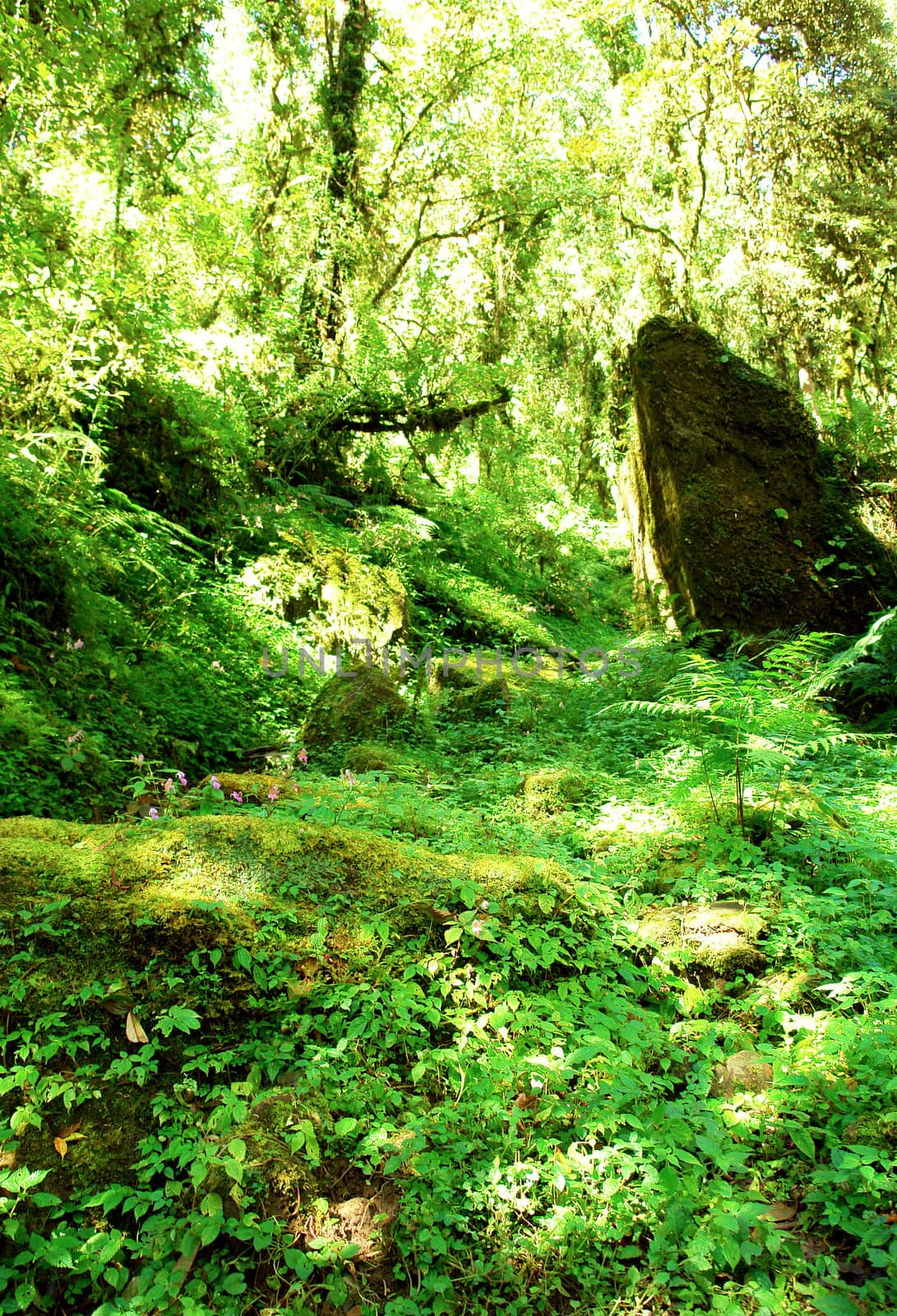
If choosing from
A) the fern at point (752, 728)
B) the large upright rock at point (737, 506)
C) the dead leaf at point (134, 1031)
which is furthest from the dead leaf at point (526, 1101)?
the large upright rock at point (737, 506)

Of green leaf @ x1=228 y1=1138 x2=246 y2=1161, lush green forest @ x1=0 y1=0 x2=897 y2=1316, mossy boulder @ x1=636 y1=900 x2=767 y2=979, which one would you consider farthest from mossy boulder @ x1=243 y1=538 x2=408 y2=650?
green leaf @ x1=228 y1=1138 x2=246 y2=1161

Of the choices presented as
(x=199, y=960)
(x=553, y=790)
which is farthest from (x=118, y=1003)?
(x=553, y=790)

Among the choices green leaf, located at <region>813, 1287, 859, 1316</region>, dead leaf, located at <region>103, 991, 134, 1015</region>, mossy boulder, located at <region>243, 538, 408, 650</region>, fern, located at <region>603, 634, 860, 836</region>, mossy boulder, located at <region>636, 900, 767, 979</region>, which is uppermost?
mossy boulder, located at <region>243, 538, 408, 650</region>

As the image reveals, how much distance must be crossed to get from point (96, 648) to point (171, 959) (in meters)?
3.81

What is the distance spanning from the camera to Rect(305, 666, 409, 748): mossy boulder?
6.56 m

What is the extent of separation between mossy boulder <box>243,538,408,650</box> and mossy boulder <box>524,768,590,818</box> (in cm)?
439

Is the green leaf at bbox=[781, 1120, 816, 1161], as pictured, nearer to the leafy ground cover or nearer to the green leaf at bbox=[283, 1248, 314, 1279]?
the leafy ground cover

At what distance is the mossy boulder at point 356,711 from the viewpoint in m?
6.56

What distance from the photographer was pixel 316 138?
14891 mm

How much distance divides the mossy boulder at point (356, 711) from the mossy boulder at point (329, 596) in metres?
1.99

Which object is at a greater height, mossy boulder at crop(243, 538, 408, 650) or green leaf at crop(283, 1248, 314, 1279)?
mossy boulder at crop(243, 538, 408, 650)

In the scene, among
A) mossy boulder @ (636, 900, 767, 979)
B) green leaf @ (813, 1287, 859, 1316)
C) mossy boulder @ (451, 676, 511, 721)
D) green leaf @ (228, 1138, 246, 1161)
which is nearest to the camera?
green leaf @ (813, 1287, 859, 1316)

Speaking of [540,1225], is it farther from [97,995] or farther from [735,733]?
[735,733]

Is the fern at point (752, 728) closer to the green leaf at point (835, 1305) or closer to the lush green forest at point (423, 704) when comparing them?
the lush green forest at point (423, 704)
